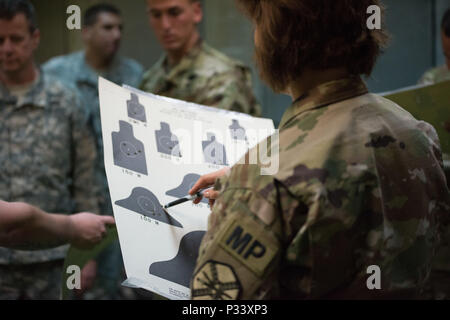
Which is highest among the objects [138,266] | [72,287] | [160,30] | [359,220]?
[160,30]

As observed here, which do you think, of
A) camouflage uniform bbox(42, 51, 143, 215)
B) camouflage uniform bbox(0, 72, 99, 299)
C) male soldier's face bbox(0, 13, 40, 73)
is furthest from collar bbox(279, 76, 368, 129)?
camouflage uniform bbox(42, 51, 143, 215)

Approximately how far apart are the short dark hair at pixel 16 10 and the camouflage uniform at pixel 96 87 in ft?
1.83

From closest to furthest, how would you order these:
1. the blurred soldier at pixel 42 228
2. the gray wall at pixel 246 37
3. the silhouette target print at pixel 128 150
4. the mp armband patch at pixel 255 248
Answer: the mp armband patch at pixel 255 248 < the silhouette target print at pixel 128 150 < the blurred soldier at pixel 42 228 < the gray wall at pixel 246 37

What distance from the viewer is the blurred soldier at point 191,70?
96.2 inches

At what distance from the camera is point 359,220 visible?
0.88 metres

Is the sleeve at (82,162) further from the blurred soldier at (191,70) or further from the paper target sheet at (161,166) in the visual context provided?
the paper target sheet at (161,166)

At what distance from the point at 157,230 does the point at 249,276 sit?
1.28 ft

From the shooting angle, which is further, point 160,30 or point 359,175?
point 160,30

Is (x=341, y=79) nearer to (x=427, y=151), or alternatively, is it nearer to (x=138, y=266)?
(x=427, y=151)

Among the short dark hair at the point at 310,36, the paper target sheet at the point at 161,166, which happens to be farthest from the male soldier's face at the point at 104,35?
the short dark hair at the point at 310,36

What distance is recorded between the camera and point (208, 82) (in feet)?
8.22
